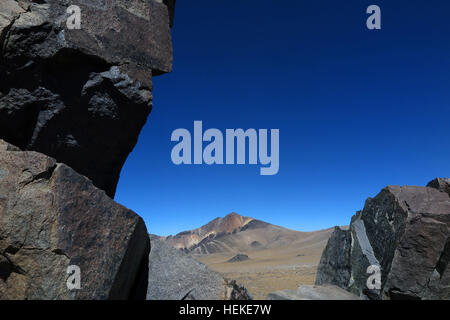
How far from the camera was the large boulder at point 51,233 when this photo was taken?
3984 mm

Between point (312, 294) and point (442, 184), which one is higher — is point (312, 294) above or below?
below

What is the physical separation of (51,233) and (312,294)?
14.3 ft

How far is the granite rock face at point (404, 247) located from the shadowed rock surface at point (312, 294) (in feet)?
4.45

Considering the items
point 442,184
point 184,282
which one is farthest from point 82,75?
point 442,184

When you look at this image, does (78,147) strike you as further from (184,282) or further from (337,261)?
(337,261)

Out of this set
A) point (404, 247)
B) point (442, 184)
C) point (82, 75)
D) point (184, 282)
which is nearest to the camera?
point (82, 75)

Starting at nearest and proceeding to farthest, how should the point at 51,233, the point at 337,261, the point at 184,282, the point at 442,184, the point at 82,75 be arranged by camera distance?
Result: the point at 51,233 → the point at 82,75 → the point at 184,282 → the point at 442,184 → the point at 337,261

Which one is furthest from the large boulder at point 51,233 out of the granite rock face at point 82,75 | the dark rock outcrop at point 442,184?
the dark rock outcrop at point 442,184

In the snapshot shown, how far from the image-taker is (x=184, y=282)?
5871 millimetres

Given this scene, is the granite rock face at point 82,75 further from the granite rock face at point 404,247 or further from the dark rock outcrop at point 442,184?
the dark rock outcrop at point 442,184

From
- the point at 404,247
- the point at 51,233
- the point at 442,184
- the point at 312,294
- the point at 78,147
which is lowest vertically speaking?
the point at 312,294

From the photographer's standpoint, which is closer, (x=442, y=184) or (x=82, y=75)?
(x=82, y=75)

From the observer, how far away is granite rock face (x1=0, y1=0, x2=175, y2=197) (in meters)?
5.24
